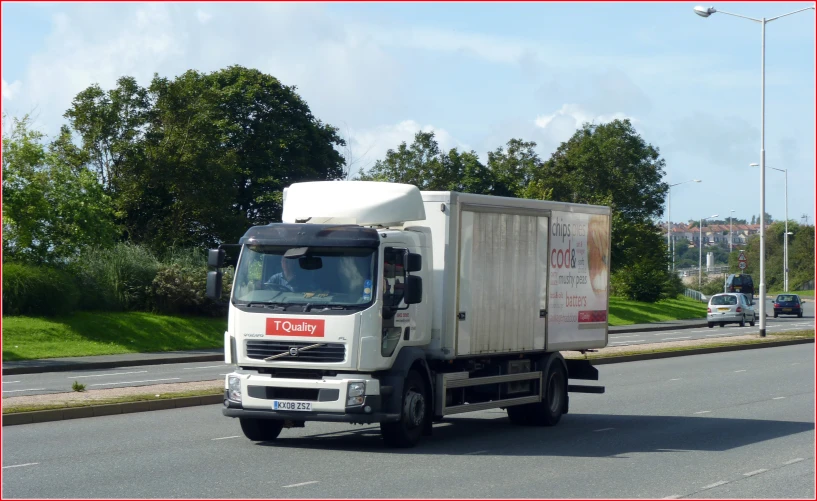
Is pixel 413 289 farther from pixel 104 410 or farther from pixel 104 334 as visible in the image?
pixel 104 334

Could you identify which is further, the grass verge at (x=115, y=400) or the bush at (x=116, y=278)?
the bush at (x=116, y=278)

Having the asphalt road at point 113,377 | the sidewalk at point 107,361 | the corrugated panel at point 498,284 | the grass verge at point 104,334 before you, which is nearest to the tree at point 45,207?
the grass verge at point 104,334

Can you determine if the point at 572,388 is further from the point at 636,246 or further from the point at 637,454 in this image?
the point at 636,246

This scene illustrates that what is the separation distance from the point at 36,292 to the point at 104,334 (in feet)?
7.83

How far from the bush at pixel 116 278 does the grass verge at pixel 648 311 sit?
24.5 m

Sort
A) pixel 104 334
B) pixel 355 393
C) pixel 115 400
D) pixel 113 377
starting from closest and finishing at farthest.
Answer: pixel 355 393 → pixel 115 400 → pixel 113 377 → pixel 104 334

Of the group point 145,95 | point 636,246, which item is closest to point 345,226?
point 145,95

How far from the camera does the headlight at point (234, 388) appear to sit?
1276 cm

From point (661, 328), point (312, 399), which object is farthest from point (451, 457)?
point (661, 328)

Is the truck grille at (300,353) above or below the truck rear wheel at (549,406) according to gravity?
above

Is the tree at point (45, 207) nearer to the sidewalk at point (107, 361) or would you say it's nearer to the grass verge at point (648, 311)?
the sidewalk at point (107, 361)

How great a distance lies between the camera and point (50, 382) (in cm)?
2280

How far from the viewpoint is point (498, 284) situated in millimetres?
14578

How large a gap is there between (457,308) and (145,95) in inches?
1411
